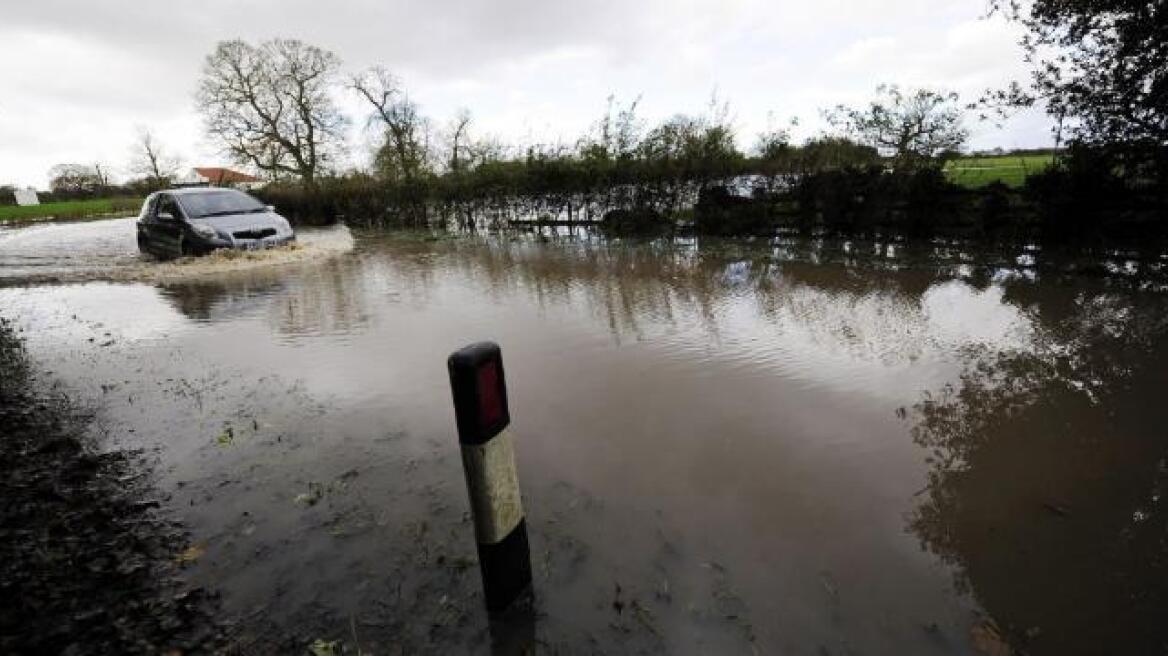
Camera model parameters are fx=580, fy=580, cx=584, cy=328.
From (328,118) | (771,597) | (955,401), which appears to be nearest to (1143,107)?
(955,401)

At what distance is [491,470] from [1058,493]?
10.3 feet

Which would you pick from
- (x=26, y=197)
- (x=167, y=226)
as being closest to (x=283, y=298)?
(x=167, y=226)

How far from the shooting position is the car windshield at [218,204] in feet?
43.7

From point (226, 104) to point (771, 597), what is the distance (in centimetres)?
3976

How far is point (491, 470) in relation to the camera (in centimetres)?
229

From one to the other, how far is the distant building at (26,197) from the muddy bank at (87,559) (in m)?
76.2

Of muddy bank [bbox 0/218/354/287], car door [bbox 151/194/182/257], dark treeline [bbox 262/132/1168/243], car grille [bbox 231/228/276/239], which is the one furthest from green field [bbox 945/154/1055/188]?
car door [bbox 151/194/182/257]

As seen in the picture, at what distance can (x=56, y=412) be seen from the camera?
4695mm

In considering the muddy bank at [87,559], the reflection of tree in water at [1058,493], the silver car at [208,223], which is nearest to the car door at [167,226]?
the silver car at [208,223]

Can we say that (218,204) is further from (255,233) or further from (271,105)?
(271,105)

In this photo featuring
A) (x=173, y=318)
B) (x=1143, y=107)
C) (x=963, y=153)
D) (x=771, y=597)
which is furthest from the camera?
(x=963, y=153)

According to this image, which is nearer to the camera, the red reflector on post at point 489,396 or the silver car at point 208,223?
the red reflector on post at point 489,396

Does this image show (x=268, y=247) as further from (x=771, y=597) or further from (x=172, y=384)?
(x=771, y=597)

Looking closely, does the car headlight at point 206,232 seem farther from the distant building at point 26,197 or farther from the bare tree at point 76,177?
the bare tree at point 76,177
